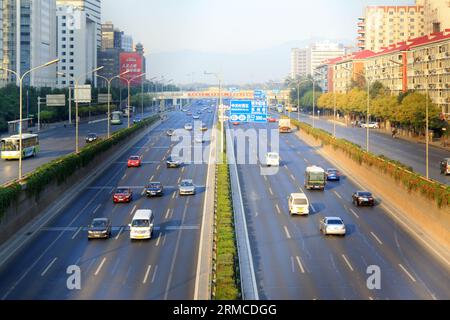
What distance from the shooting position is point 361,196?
A: 48.7 m

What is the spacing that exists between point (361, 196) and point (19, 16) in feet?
425

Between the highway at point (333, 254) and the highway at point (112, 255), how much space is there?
12.2ft

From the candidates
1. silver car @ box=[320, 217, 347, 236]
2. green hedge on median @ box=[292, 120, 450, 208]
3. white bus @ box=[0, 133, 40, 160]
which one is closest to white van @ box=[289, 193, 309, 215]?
silver car @ box=[320, 217, 347, 236]

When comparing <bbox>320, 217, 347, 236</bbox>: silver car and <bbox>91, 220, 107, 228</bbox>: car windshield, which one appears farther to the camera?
<bbox>320, 217, 347, 236</bbox>: silver car

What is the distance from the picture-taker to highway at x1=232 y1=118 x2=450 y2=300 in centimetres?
2870

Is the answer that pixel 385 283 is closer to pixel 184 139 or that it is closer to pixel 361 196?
pixel 361 196

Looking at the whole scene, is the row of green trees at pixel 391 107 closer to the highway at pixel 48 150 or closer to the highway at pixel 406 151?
the highway at pixel 406 151

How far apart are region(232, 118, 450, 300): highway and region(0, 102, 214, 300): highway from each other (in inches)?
147

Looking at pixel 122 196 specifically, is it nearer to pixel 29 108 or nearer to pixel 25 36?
pixel 29 108

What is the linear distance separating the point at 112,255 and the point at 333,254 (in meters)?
11.0

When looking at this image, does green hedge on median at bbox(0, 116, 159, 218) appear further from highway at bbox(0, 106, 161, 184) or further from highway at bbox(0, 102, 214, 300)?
highway at bbox(0, 106, 161, 184)

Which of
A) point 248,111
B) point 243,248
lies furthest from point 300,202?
point 248,111

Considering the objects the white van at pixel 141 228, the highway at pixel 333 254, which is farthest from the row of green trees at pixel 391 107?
the white van at pixel 141 228
